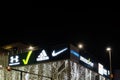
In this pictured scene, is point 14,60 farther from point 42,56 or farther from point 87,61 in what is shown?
point 87,61

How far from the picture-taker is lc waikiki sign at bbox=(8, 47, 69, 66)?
23.4 meters

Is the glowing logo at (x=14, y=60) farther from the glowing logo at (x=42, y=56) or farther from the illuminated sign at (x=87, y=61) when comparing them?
the illuminated sign at (x=87, y=61)

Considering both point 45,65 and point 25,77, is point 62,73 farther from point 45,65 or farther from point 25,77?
point 25,77

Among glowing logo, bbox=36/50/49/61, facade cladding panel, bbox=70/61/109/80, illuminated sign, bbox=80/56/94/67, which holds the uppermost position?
glowing logo, bbox=36/50/49/61

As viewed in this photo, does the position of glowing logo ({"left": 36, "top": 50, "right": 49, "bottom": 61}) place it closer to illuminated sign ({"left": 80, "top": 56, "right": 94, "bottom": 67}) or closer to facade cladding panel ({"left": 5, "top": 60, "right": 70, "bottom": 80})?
facade cladding panel ({"left": 5, "top": 60, "right": 70, "bottom": 80})

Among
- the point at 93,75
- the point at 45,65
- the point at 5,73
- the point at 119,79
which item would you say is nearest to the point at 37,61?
the point at 45,65

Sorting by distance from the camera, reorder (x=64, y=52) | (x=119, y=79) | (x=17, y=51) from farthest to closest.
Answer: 1. (x=119, y=79)
2. (x=17, y=51)
3. (x=64, y=52)

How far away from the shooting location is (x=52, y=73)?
78.7 ft

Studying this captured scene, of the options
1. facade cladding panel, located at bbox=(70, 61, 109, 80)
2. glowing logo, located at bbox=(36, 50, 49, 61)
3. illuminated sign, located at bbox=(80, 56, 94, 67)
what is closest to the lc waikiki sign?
glowing logo, located at bbox=(36, 50, 49, 61)

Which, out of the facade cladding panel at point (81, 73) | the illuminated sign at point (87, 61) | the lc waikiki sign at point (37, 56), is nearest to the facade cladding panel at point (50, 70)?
the lc waikiki sign at point (37, 56)

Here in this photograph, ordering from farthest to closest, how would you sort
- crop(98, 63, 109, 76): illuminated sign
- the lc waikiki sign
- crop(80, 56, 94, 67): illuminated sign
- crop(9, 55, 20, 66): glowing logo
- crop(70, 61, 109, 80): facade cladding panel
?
crop(98, 63, 109, 76): illuminated sign
crop(9, 55, 20, 66): glowing logo
crop(80, 56, 94, 67): illuminated sign
the lc waikiki sign
crop(70, 61, 109, 80): facade cladding panel

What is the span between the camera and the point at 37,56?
24891mm

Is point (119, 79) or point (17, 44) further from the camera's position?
point (119, 79)

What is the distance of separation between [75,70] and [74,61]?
88cm
